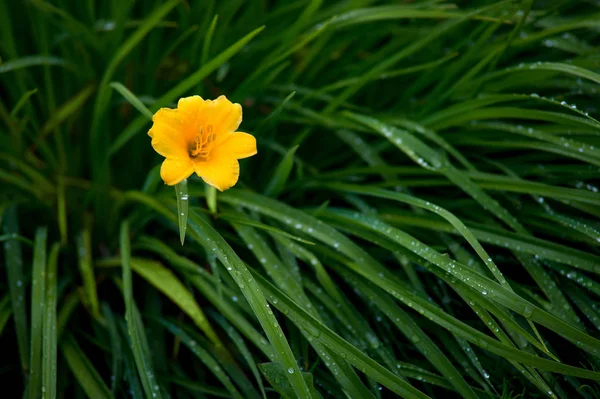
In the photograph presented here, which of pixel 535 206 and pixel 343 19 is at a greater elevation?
pixel 343 19

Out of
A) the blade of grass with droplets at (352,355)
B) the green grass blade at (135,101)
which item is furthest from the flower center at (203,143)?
the blade of grass with droplets at (352,355)

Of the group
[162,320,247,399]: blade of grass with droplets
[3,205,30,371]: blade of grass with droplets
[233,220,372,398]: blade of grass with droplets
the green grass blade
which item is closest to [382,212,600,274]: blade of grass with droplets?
[233,220,372,398]: blade of grass with droplets

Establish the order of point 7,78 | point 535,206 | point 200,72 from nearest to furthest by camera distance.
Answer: point 200,72 < point 535,206 < point 7,78

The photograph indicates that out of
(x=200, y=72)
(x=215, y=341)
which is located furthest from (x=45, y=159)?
(x=215, y=341)

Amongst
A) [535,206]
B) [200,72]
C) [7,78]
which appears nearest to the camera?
[200,72]

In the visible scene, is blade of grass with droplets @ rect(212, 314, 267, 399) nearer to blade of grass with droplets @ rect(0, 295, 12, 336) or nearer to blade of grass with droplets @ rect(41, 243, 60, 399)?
blade of grass with droplets @ rect(41, 243, 60, 399)

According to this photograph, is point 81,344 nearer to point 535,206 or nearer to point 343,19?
point 343,19

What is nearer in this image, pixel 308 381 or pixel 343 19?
pixel 308 381

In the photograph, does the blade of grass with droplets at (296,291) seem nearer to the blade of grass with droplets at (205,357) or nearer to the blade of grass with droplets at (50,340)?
the blade of grass with droplets at (205,357)
